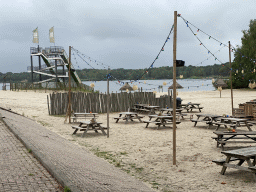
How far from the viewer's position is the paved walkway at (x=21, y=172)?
401 centimetres

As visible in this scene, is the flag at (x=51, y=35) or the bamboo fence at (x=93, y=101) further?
the flag at (x=51, y=35)

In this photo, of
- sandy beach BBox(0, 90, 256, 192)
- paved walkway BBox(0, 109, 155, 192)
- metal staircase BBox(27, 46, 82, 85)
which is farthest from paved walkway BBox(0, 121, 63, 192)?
metal staircase BBox(27, 46, 82, 85)

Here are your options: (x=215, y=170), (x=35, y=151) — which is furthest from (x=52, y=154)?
(x=215, y=170)

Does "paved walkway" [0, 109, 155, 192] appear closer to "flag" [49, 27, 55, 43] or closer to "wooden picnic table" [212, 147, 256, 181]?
Result: "wooden picnic table" [212, 147, 256, 181]

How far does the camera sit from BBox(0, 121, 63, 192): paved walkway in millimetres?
4008

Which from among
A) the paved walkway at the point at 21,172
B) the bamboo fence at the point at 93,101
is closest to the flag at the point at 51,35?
the bamboo fence at the point at 93,101

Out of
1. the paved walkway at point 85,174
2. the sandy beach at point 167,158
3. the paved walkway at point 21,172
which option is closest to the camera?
the paved walkway at point 21,172

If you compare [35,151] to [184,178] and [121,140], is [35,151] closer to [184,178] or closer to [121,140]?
[184,178]

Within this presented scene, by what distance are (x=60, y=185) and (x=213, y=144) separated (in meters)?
5.64

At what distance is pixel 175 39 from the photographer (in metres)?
6.25

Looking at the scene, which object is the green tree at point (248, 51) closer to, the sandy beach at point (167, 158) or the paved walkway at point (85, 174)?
the sandy beach at point (167, 158)

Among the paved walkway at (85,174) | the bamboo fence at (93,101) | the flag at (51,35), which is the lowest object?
the paved walkway at (85,174)

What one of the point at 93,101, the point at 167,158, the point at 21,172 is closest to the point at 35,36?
the point at 93,101

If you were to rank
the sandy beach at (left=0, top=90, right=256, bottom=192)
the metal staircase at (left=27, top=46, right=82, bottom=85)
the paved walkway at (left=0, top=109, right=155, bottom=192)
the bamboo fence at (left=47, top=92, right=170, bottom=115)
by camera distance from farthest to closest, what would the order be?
the metal staircase at (left=27, top=46, right=82, bottom=85)
the bamboo fence at (left=47, top=92, right=170, bottom=115)
the sandy beach at (left=0, top=90, right=256, bottom=192)
the paved walkway at (left=0, top=109, right=155, bottom=192)
